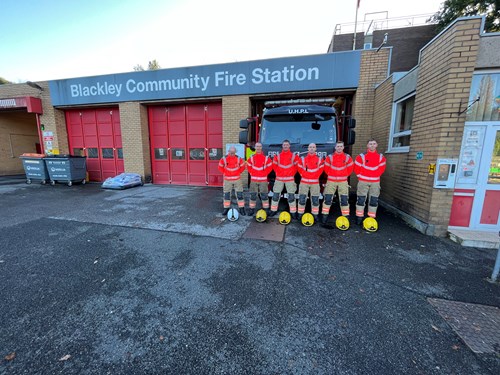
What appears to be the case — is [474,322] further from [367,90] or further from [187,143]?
[187,143]

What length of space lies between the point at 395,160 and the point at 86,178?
43.9 ft

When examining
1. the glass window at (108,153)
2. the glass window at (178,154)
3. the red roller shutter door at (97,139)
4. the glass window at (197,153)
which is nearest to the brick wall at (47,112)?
the red roller shutter door at (97,139)

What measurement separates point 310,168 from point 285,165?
22.5 inches

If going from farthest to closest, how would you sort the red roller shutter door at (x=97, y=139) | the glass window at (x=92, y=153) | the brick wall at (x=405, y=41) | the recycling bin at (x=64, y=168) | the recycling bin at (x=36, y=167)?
the brick wall at (x=405, y=41) → the glass window at (x=92, y=153) → the red roller shutter door at (x=97, y=139) → the recycling bin at (x=36, y=167) → the recycling bin at (x=64, y=168)

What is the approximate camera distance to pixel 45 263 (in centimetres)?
333

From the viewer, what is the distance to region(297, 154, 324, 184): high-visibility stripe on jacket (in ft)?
16.1

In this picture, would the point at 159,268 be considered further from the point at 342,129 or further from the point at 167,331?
the point at 342,129

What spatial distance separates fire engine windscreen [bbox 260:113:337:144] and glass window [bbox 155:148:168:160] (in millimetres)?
6434

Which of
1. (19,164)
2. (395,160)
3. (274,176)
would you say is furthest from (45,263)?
(19,164)

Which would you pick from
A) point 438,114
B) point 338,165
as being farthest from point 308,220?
point 438,114

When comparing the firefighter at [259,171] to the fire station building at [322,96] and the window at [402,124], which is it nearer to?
the fire station building at [322,96]

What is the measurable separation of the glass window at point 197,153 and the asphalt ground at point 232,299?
224 inches

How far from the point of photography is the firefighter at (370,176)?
4.83 meters

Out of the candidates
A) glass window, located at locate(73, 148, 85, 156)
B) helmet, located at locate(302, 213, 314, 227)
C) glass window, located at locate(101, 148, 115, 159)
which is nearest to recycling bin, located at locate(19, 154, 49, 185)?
glass window, located at locate(73, 148, 85, 156)
